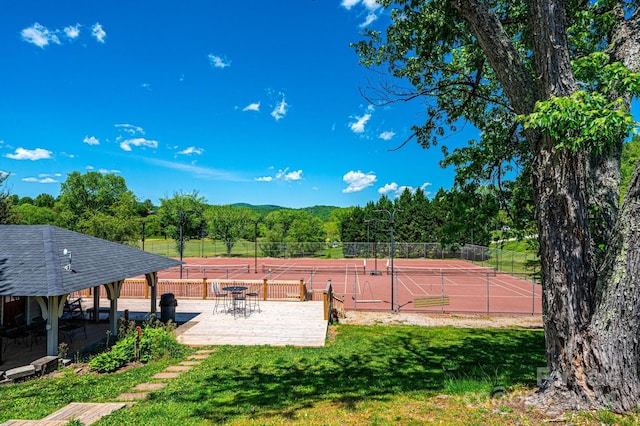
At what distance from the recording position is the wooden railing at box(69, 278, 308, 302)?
17.5 m

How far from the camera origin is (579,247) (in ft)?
13.3

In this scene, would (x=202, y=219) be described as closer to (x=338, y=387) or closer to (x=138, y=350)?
(x=138, y=350)

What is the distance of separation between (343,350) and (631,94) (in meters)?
8.65

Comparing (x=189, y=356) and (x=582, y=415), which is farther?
(x=189, y=356)

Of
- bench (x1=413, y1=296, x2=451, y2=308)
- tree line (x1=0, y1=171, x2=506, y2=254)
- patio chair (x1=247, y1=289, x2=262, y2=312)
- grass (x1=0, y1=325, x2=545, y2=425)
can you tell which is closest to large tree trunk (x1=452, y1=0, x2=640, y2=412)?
grass (x1=0, y1=325, x2=545, y2=425)

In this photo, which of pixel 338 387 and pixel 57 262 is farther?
pixel 57 262

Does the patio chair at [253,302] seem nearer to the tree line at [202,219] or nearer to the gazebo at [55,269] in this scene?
the gazebo at [55,269]

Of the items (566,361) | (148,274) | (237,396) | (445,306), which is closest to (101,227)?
(148,274)

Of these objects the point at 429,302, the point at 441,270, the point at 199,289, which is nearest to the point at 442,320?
the point at 429,302

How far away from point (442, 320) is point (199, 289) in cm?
1415

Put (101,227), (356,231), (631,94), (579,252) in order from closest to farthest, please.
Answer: (579,252)
(631,94)
(101,227)
(356,231)

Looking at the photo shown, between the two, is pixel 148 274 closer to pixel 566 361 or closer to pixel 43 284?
pixel 43 284

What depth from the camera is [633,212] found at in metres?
3.72

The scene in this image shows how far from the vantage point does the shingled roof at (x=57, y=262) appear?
9.05 metres
